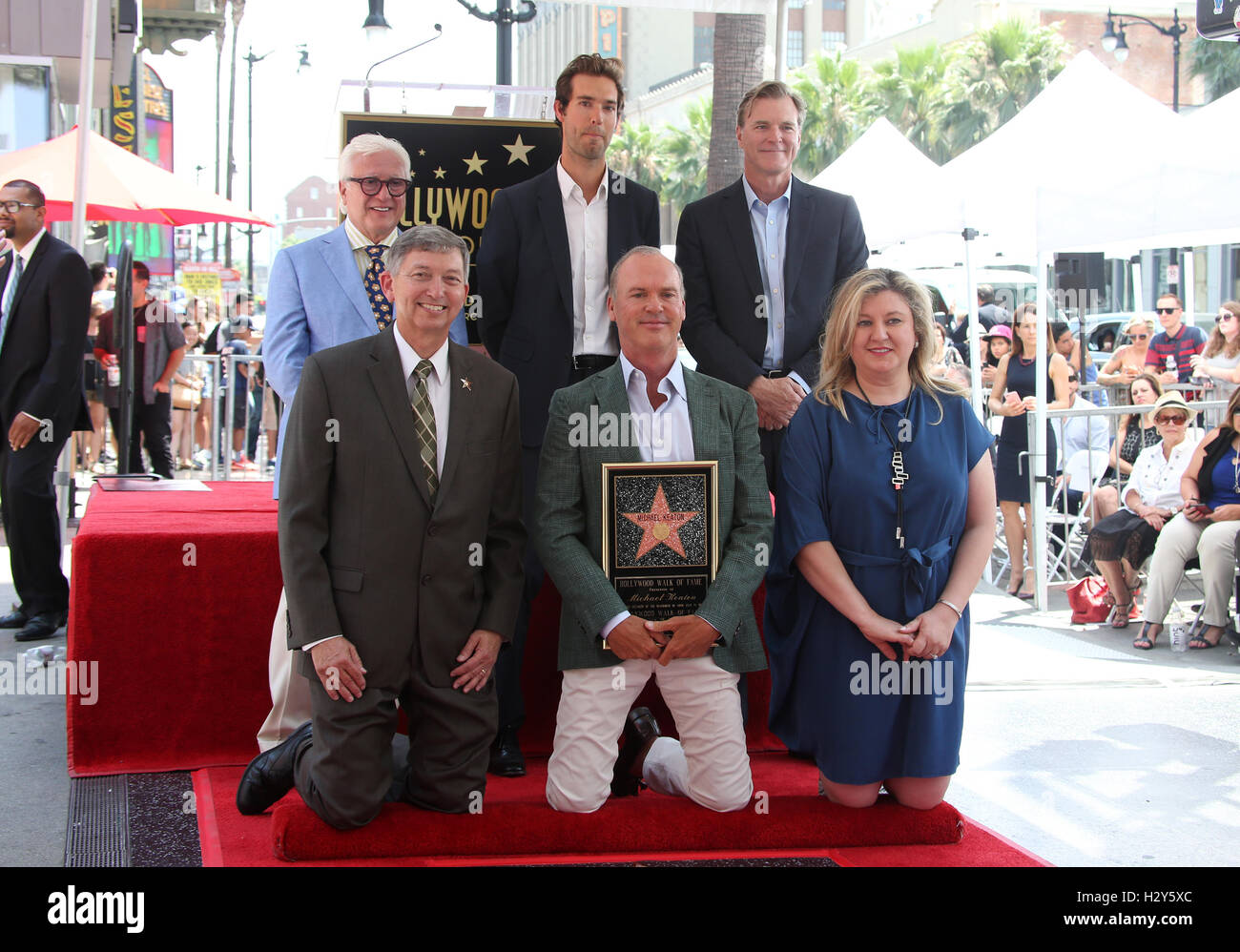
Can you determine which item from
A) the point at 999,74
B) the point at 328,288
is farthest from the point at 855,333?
the point at 999,74

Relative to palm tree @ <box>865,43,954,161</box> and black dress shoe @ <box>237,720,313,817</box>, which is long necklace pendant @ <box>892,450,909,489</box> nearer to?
black dress shoe @ <box>237,720,313,817</box>

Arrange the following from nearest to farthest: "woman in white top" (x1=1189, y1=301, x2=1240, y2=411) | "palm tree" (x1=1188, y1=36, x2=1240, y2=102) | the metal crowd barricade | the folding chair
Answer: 1. the metal crowd barricade
2. the folding chair
3. "woman in white top" (x1=1189, y1=301, x2=1240, y2=411)
4. "palm tree" (x1=1188, y1=36, x2=1240, y2=102)

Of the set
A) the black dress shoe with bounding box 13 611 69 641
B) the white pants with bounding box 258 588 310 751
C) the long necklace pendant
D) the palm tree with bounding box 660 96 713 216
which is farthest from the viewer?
the palm tree with bounding box 660 96 713 216

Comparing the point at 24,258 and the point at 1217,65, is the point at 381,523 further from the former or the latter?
the point at 1217,65

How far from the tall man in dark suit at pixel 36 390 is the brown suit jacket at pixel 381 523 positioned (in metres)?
3.35

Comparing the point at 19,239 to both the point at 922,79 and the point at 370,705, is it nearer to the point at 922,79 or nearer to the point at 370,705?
the point at 370,705

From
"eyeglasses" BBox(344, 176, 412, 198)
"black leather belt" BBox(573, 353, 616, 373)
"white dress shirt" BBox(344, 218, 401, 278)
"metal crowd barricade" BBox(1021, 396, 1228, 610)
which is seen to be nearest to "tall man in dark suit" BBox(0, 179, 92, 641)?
"white dress shirt" BBox(344, 218, 401, 278)

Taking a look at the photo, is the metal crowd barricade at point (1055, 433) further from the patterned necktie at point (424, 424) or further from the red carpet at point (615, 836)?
the patterned necktie at point (424, 424)

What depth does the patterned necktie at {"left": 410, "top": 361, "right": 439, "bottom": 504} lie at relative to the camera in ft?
12.8

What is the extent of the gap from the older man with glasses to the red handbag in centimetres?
488

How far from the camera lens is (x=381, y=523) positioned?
12.4 ft

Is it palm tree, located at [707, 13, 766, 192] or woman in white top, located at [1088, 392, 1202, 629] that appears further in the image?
palm tree, located at [707, 13, 766, 192]

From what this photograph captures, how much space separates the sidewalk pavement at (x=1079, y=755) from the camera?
4.27m
